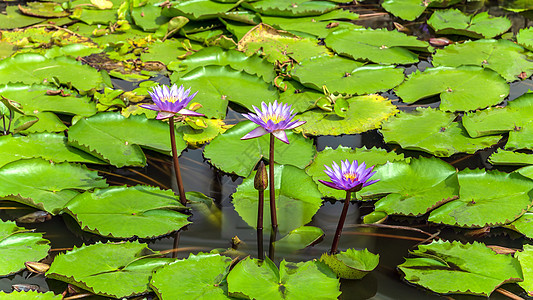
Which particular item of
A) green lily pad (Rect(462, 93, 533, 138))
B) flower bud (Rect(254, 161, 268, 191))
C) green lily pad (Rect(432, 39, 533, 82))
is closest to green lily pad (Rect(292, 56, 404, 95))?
green lily pad (Rect(432, 39, 533, 82))

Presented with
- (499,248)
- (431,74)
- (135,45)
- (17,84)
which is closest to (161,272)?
(499,248)

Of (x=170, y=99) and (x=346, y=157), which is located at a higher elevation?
(x=170, y=99)

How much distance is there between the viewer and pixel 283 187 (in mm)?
2562

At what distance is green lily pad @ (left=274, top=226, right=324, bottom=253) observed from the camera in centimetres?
235

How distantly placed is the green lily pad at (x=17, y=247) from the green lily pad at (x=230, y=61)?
6.08 feet

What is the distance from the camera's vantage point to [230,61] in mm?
3979

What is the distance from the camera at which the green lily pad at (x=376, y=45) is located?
13.4 ft

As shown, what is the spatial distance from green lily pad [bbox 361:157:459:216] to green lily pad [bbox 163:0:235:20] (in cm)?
254

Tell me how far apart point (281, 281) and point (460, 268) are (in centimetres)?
73

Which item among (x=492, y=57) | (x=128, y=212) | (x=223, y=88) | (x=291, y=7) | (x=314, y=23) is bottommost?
(x=128, y=212)

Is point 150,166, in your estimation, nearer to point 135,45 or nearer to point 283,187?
Answer: point 283,187

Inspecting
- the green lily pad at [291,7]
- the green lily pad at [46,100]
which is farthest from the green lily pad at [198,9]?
the green lily pad at [46,100]

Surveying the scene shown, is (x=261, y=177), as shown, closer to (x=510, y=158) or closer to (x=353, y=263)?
(x=353, y=263)

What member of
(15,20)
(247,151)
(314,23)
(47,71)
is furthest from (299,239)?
(15,20)
